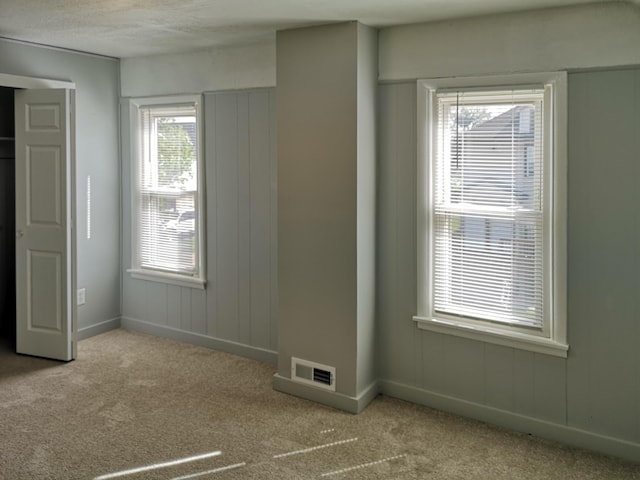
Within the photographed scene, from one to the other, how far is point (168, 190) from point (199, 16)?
179cm

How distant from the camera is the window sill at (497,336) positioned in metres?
3.19

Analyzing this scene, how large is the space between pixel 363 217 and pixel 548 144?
1127mm

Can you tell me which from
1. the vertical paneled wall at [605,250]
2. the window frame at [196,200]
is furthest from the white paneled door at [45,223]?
the vertical paneled wall at [605,250]

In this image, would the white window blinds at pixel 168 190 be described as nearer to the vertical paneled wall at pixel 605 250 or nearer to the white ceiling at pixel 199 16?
the white ceiling at pixel 199 16

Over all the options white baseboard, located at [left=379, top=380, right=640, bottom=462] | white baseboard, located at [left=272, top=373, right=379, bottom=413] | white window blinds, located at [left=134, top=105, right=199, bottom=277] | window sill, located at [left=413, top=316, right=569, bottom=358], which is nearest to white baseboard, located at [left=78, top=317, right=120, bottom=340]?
white window blinds, located at [left=134, top=105, right=199, bottom=277]

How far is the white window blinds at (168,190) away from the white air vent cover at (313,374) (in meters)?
1.40

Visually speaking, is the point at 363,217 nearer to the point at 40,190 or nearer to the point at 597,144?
the point at 597,144

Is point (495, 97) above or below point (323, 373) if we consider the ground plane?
above

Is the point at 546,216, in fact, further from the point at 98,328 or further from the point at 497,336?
the point at 98,328

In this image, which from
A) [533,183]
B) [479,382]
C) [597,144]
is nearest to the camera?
[597,144]

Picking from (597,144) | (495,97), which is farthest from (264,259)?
(597,144)

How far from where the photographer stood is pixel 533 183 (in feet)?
10.6

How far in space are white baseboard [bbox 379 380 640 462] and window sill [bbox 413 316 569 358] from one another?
15.9 inches

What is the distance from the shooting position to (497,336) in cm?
336
